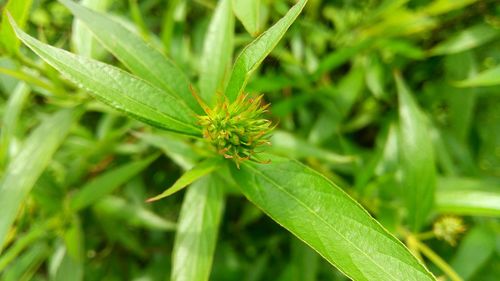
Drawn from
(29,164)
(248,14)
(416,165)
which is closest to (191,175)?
(248,14)

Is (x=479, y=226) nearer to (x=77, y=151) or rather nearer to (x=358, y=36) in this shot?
(x=358, y=36)

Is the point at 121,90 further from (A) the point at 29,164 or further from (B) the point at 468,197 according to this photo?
(B) the point at 468,197

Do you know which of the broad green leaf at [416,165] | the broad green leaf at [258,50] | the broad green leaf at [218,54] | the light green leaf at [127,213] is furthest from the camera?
the light green leaf at [127,213]

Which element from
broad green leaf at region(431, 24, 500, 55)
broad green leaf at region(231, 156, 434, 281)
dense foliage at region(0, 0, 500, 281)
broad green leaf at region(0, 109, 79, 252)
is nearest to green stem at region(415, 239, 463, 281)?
dense foliage at region(0, 0, 500, 281)

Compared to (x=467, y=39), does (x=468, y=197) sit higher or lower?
lower

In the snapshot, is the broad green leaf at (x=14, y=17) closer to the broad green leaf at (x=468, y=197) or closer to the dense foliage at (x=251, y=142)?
the dense foliage at (x=251, y=142)

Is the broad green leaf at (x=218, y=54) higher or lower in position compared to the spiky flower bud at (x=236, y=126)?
higher

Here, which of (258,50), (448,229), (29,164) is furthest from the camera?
(448,229)

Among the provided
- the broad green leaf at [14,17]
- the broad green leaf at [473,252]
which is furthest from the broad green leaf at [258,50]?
the broad green leaf at [473,252]
